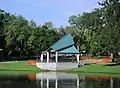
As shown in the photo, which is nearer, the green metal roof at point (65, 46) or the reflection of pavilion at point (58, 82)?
the reflection of pavilion at point (58, 82)

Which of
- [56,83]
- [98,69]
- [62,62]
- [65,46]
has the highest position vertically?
[65,46]

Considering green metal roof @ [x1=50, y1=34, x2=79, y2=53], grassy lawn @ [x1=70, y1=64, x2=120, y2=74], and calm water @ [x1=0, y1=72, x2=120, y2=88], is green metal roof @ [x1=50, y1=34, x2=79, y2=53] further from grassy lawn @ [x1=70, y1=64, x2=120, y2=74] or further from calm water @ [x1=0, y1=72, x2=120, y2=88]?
calm water @ [x1=0, y1=72, x2=120, y2=88]

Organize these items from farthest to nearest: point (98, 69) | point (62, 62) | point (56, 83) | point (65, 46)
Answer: point (65, 46) < point (62, 62) < point (98, 69) < point (56, 83)

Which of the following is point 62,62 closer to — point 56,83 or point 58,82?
point 58,82

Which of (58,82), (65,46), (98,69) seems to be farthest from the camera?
(65,46)

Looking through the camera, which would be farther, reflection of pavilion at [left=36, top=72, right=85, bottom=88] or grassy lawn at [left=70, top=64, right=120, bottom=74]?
grassy lawn at [left=70, top=64, right=120, bottom=74]

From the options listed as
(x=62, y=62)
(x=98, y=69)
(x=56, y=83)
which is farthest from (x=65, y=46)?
(x=56, y=83)

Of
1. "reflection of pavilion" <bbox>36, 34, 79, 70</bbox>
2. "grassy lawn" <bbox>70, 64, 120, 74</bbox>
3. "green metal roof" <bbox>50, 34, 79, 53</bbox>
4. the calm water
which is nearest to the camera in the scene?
the calm water

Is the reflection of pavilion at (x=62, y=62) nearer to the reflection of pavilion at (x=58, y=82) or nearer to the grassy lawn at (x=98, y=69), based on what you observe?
the grassy lawn at (x=98, y=69)

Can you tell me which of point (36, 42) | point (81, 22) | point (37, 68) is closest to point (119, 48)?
point (37, 68)

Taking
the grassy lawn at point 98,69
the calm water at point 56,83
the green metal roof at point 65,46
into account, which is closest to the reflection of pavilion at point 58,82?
the calm water at point 56,83

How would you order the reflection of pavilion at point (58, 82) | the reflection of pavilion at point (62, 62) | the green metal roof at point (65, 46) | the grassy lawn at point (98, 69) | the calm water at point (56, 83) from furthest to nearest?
the green metal roof at point (65, 46), the reflection of pavilion at point (62, 62), the grassy lawn at point (98, 69), the reflection of pavilion at point (58, 82), the calm water at point (56, 83)

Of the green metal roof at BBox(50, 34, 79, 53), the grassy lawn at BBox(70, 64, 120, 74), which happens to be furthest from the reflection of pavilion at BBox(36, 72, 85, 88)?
the green metal roof at BBox(50, 34, 79, 53)

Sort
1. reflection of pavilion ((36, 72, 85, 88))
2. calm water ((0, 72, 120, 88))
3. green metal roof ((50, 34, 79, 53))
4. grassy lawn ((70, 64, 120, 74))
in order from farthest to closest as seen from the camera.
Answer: green metal roof ((50, 34, 79, 53)) < grassy lawn ((70, 64, 120, 74)) < reflection of pavilion ((36, 72, 85, 88)) < calm water ((0, 72, 120, 88))
